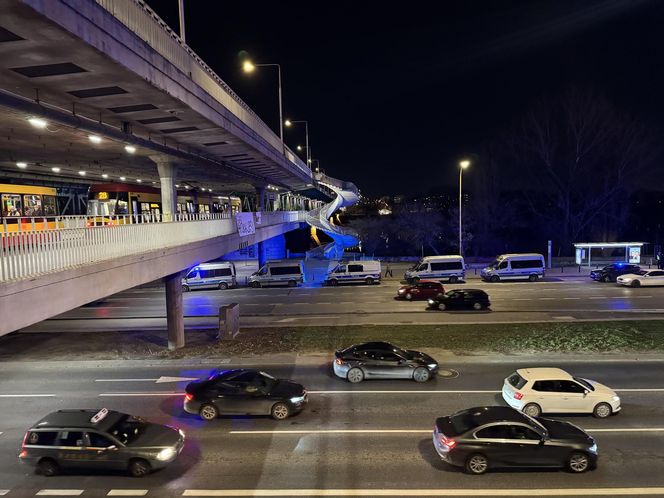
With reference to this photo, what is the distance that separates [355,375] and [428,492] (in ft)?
19.3

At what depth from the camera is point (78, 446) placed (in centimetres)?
884

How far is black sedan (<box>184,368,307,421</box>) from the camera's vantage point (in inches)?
449

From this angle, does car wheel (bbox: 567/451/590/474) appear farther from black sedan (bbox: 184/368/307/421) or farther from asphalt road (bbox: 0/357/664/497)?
black sedan (bbox: 184/368/307/421)

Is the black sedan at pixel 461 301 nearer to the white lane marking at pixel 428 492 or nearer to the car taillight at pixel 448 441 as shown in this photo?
the car taillight at pixel 448 441

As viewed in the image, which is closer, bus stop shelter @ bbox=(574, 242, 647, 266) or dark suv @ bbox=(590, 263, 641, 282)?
dark suv @ bbox=(590, 263, 641, 282)

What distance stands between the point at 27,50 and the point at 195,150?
45.6ft

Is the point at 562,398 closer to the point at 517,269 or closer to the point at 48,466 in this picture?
the point at 48,466

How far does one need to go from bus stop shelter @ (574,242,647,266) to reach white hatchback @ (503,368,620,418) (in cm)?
3281

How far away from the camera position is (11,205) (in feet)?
59.4

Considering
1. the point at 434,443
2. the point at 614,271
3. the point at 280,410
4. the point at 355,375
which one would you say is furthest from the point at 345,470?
the point at 614,271

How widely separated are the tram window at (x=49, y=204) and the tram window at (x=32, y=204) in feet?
1.23

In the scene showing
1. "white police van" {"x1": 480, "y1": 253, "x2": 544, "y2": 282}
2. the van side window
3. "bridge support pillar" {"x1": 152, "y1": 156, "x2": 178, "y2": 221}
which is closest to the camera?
the van side window

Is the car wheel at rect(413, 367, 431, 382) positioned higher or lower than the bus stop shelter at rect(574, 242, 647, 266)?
lower

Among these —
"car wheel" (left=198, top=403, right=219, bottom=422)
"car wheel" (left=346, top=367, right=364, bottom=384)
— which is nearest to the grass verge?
"car wheel" (left=346, top=367, right=364, bottom=384)
